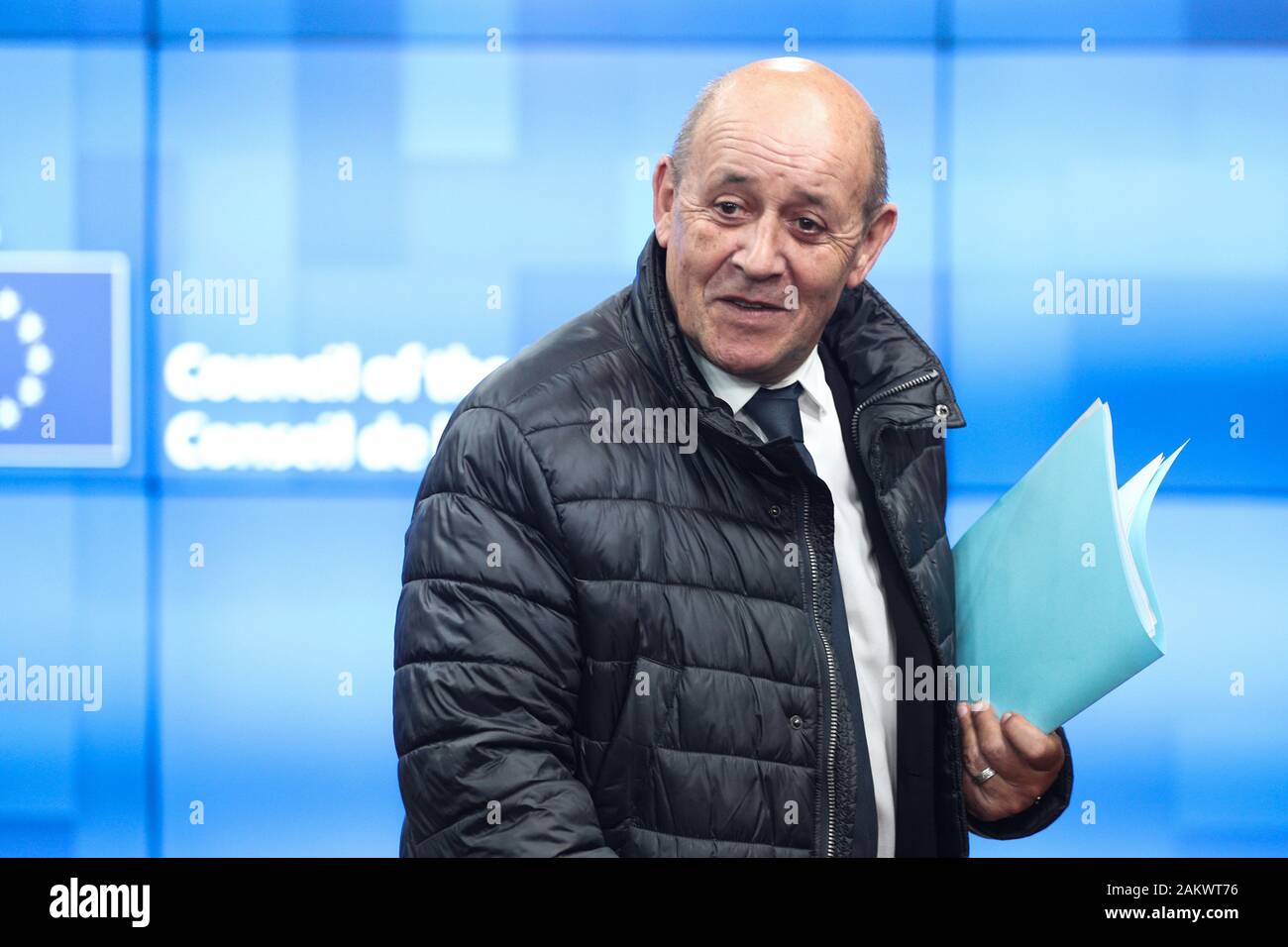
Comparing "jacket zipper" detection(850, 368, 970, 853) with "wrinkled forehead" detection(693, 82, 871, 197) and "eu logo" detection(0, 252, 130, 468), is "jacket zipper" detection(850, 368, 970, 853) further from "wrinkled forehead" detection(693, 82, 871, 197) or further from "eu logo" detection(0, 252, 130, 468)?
"eu logo" detection(0, 252, 130, 468)

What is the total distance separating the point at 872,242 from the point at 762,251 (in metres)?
0.23

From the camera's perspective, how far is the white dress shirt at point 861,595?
1605 mm

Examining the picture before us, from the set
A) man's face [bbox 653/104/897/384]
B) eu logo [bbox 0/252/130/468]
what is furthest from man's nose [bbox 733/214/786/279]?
eu logo [bbox 0/252/130/468]

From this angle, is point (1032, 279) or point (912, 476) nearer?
point (912, 476)

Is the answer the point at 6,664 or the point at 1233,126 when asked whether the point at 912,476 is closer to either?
the point at 1233,126

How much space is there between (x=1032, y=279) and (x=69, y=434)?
2.50 metres

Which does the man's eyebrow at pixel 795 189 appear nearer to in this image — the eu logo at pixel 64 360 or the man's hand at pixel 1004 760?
the man's hand at pixel 1004 760

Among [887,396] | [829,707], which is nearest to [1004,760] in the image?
[829,707]

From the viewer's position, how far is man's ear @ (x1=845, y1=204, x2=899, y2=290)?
1659 mm

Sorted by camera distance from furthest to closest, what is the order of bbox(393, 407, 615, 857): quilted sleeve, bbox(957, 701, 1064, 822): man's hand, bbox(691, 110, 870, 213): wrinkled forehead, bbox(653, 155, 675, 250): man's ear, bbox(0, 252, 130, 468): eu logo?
bbox(0, 252, 130, 468): eu logo < bbox(957, 701, 1064, 822): man's hand < bbox(653, 155, 675, 250): man's ear < bbox(691, 110, 870, 213): wrinkled forehead < bbox(393, 407, 615, 857): quilted sleeve

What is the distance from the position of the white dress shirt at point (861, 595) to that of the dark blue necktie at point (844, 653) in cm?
1
